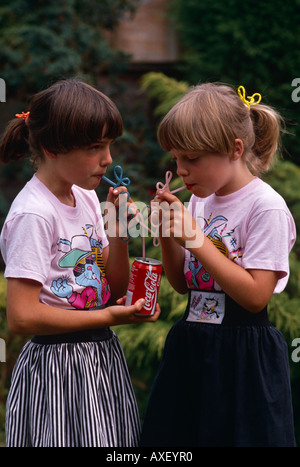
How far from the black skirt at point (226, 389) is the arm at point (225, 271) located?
0.36ft

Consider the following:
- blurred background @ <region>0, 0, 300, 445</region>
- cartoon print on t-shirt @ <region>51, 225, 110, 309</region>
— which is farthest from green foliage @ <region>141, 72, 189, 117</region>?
cartoon print on t-shirt @ <region>51, 225, 110, 309</region>

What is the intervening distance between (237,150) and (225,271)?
1.34ft

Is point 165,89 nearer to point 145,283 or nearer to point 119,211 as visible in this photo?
point 119,211

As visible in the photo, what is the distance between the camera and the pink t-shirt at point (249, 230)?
1784 mm

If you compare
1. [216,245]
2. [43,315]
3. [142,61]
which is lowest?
[43,315]

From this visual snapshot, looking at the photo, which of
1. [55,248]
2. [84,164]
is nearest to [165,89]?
[84,164]

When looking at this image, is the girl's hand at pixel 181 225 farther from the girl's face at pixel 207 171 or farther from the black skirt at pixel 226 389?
the black skirt at pixel 226 389

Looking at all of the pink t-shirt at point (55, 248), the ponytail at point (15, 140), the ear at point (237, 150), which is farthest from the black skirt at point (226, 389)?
the ponytail at point (15, 140)

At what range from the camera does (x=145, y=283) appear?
5.81 ft

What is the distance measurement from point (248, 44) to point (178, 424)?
359cm

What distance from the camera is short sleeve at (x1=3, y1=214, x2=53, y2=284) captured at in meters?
1.71

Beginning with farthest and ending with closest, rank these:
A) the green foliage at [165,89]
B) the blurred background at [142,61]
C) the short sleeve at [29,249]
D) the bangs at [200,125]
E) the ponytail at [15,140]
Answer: the blurred background at [142,61], the green foliage at [165,89], the ponytail at [15,140], the bangs at [200,125], the short sleeve at [29,249]

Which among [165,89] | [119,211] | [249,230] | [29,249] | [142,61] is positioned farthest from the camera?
[142,61]
